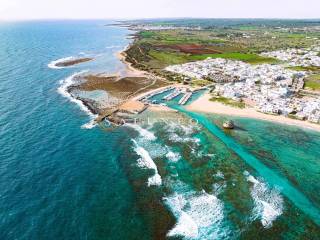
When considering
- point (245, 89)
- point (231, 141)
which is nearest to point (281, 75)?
point (245, 89)

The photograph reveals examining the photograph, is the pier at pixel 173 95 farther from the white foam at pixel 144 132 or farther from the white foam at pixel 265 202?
the white foam at pixel 265 202

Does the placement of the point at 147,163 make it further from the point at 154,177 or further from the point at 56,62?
the point at 56,62

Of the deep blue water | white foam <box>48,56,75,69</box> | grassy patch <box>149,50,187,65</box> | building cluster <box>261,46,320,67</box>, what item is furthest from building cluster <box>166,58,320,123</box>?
white foam <box>48,56,75,69</box>

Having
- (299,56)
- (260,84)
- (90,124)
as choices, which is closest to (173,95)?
(90,124)

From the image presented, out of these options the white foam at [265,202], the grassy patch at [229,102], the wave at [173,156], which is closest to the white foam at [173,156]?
the wave at [173,156]

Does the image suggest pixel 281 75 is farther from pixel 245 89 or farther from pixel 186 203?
pixel 186 203

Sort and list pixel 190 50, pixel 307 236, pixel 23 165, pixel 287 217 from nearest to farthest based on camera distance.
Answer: pixel 307 236 → pixel 287 217 → pixel 23 165 → pixel 190 50
